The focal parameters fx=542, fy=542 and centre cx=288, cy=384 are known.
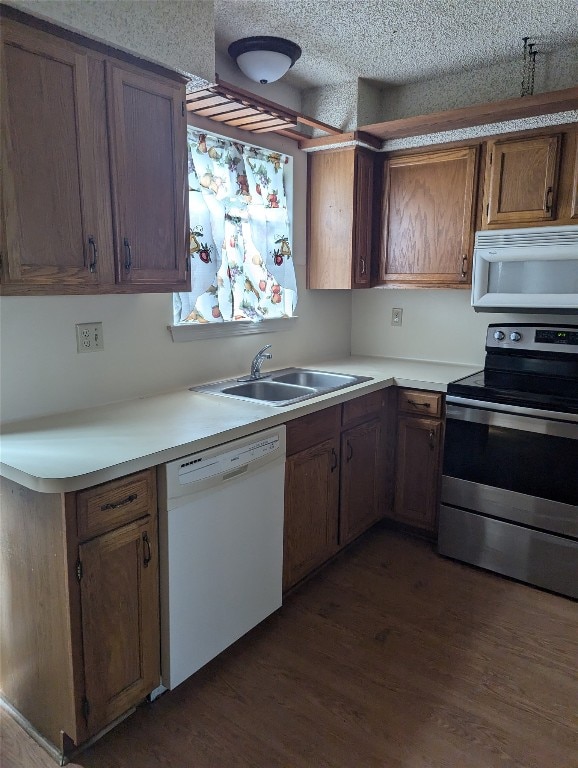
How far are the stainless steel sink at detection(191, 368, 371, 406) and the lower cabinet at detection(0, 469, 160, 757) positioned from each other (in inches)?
32.7

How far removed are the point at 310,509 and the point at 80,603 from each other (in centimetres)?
112

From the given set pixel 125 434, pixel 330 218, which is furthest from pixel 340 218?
pixel 125 434

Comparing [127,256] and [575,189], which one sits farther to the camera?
[575,189]

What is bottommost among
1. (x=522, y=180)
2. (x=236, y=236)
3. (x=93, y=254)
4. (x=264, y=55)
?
(x=93, y=254)

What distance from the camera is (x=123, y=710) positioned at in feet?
5.45

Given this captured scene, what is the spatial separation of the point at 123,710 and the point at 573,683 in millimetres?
1541

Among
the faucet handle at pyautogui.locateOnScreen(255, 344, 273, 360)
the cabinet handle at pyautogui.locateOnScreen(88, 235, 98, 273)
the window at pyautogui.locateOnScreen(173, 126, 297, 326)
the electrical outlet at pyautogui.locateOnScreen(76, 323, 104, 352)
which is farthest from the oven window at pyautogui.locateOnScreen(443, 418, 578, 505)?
the cabinet handle at pyautogui.locateOnScreen(88, 235, 98, 273)

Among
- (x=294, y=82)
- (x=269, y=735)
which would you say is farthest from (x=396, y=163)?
(x=269, y=735)

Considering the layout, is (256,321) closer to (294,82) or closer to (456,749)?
(294,82)

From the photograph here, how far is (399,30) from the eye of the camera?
7.67 ft

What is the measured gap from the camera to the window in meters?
2.44

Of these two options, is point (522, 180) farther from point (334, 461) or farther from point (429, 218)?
point (334, 461)

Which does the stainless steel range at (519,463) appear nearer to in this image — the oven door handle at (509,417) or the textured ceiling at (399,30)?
the oven door handle at (509,417)

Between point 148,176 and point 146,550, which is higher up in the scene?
point 148,176
